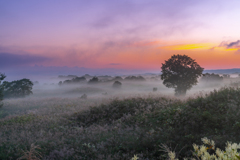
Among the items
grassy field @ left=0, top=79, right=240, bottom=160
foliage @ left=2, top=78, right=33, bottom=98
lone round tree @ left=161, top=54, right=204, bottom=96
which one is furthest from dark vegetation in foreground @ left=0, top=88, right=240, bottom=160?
foliage @ left=2, top=78, right=33, bottom=98

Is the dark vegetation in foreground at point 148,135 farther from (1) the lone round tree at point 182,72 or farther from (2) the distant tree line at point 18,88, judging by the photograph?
(2) the distant tree line at point 18,88

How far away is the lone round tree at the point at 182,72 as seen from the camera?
2512 cm

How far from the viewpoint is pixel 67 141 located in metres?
7.55

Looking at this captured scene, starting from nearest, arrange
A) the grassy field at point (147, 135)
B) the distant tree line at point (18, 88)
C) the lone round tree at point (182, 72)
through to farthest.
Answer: the grassy field at point (147, 135)
the lone round tree at point (182, 72)
the distant tree line at point (18, 88)

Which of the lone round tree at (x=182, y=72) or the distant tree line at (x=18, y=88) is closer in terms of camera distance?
the lone round tree at (x=182, y=72)

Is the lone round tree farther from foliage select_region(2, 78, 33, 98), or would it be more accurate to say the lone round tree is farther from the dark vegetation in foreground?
foliage select_region(2, 78, 33, 98)

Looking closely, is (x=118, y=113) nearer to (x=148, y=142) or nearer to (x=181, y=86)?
(x=148, y=142)

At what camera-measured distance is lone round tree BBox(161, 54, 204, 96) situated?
82.4 ft

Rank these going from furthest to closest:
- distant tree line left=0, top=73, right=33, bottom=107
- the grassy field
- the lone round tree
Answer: distant tree line left=0, top=73, right=33, bottom=107 → the lone round tree → the grassy field

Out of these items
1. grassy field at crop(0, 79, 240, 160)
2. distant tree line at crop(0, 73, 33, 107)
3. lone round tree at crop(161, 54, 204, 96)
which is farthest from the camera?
distant tree line at crop(0, 73, 33, 107)

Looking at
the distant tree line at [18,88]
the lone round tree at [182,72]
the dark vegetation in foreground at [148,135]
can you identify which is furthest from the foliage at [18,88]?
the lone round tree at [182,72]

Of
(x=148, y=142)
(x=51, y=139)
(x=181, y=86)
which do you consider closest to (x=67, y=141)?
(x=51, y=139)

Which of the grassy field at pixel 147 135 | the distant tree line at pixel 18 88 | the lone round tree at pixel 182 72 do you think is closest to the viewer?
the grassy field at pixel 147 135

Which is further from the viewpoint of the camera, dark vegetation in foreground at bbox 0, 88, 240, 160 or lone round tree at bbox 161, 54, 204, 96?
lone round tree at bbox 161, 54, 204, 96
